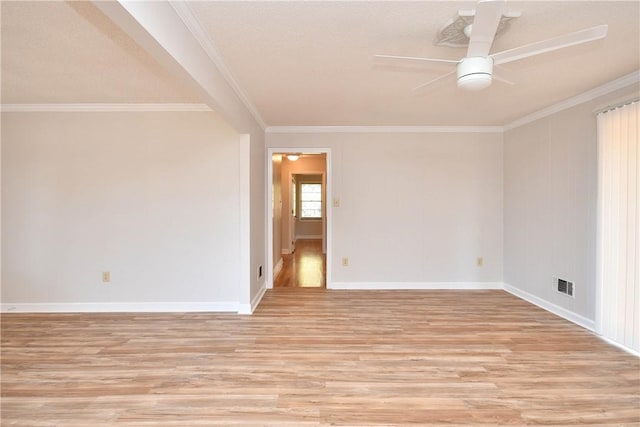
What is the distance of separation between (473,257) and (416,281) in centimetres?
88

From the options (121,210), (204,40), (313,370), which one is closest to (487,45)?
(204,40)

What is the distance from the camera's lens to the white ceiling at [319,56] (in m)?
1.76

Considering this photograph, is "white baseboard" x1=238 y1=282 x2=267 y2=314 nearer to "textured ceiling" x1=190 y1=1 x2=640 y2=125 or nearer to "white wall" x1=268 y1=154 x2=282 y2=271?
"white wall" x1=268 y1=154 x2=282 y2=271

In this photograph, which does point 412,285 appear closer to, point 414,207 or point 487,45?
point 414,207

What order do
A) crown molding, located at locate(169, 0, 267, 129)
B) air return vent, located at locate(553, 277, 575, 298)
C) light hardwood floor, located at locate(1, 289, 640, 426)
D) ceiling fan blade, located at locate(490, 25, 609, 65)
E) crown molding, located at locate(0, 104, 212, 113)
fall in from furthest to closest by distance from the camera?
crown molding, located at locate(0, 104, 212, 113), air return vent, located at locate(553, 277, 575, 298), light hardwood floor, located at locate(1, 289, 640, 426), crown molding, located at locate(169, 0, 267, 129), ceiling fan blade, located at locate(490, 25, 609, 65)

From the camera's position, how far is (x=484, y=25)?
1500 mm

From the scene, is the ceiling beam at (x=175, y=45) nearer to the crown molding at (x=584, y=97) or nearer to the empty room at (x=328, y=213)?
the empty room at (x=328, y=213)

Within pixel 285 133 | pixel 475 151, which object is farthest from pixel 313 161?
pixel 475 151

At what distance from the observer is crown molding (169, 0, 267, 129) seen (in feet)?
5.62

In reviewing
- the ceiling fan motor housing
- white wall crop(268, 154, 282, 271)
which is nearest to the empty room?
the ceiling fan motor housing

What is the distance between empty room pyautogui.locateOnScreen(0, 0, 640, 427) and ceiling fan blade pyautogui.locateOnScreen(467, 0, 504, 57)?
0.05 ft

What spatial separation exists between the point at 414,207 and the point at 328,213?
1242 millimetres

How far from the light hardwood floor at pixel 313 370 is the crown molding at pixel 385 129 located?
247cm

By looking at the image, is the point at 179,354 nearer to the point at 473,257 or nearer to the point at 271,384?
the point at 271,384
